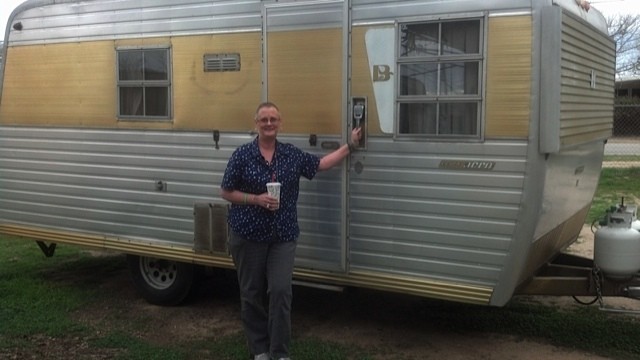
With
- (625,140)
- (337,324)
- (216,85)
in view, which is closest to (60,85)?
(216,85)

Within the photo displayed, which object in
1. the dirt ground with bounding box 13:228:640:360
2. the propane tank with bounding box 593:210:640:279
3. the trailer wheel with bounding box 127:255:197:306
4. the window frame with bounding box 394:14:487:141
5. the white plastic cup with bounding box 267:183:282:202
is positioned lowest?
the dirt ground with bounding box 13:228:640:360

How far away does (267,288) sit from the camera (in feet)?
15.0

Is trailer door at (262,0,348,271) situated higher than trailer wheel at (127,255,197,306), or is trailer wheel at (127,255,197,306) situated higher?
trailer door at (262,0,348,271)

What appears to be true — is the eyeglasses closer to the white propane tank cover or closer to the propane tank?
the propane tank

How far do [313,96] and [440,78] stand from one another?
0.95 meters

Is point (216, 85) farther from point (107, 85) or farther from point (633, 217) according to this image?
point (633, 217)

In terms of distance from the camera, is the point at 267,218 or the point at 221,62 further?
the point at 221,62

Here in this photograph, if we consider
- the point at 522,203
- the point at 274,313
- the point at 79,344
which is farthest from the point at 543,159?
the point at 79,344

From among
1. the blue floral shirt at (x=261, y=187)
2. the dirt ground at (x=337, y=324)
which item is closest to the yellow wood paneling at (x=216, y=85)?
the blue floral shirt at (x=261, y=187)

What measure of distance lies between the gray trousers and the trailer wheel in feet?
5.01

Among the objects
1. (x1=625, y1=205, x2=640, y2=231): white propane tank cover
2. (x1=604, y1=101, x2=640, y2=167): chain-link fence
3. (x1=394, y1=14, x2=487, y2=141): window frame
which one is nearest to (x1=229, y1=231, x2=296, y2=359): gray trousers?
(x1=394, y1=14, x2=487, y2=141): window frame

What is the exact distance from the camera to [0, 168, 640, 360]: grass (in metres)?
5.01

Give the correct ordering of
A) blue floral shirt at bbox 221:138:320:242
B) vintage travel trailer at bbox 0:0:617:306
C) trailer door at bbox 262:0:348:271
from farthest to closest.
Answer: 1. trailer door at bbox 262:0:348:271
2. blue floral shirt at bbox 221:138:320:242
3. vintage travel trailer at bbox 0:0:617:306

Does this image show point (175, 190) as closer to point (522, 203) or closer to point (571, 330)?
point (522, 203)
